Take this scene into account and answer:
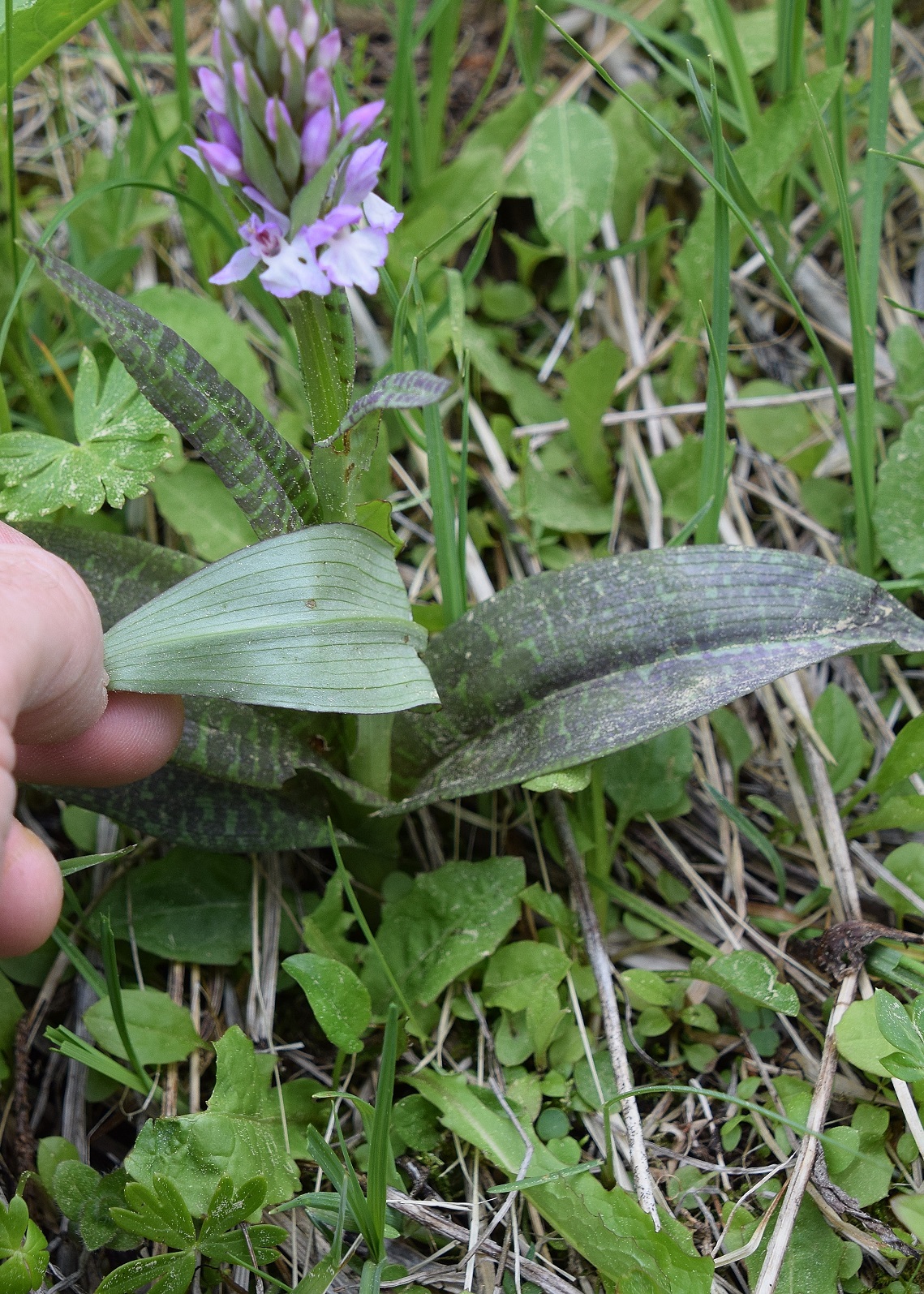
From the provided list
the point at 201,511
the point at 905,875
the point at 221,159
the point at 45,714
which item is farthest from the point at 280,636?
the point at 905,875

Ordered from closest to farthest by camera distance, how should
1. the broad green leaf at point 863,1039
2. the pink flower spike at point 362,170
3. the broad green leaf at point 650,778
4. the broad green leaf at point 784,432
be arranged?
the pink flower spike at point 362,170
the broad green leaf at point 863,1039
the broad green leaf at point 650,778
the broad green leaf at point 784,432

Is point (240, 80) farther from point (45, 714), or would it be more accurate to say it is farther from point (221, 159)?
point (45, 714)

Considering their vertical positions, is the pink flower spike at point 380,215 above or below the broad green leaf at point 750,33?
below

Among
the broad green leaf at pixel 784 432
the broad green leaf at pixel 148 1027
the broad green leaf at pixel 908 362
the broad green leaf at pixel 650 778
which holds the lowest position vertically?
the broad green leaf at pixel 148 1027

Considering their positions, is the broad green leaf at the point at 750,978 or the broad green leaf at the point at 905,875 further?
the broad green leaf at the point at 905,875

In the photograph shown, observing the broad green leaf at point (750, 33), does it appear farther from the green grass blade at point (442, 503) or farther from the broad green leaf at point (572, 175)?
the green grass blade at point (442, 503)

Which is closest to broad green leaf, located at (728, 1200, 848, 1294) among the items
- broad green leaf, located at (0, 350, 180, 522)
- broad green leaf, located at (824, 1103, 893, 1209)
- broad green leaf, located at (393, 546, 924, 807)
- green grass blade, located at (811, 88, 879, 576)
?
broad green leaf, located at (824, 1103, 893, 1209)

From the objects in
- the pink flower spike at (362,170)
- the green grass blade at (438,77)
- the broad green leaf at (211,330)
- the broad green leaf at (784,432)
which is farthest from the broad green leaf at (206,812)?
the green grass blade at (438,77)

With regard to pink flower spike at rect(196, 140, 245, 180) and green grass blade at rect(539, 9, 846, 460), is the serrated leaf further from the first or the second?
green grass blade at rect(539, 9, 846, 460)

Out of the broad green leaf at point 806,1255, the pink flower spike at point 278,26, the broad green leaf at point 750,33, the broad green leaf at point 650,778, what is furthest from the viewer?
the broad green leaf at point 750,33
